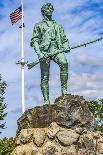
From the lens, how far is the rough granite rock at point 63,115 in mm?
16734

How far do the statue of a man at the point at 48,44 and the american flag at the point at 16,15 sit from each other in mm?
14640

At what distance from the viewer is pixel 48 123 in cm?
1692

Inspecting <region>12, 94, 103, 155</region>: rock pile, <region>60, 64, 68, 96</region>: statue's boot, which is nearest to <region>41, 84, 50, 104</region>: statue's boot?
<region>12, 94, 103, 155</region>: rock pile

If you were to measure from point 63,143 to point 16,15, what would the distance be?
18.1m

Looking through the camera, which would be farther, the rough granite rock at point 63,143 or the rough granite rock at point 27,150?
the rough granite rock at point 27,150

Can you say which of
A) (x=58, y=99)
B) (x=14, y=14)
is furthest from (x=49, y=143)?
(x=14, y=14)

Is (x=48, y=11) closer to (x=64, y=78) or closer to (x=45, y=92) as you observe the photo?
(x=64, y=78)

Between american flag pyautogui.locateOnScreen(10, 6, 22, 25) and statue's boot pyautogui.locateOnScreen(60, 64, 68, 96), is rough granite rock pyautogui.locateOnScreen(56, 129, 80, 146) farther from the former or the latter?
american flag pyautogui.locateOnScreen(10, 6, 22, 25)

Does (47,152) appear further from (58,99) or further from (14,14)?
(14,14)

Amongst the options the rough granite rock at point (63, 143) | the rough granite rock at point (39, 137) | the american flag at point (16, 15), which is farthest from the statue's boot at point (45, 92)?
the american flag at point (16, 15)

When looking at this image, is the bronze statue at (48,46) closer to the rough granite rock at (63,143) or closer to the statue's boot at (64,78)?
the statue's boot at (64,78)

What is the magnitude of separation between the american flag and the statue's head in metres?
14.7

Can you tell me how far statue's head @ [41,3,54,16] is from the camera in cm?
1788

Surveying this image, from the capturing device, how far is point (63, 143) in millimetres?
16531
